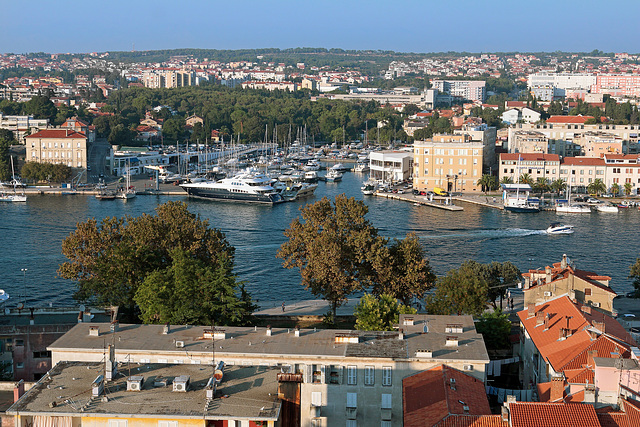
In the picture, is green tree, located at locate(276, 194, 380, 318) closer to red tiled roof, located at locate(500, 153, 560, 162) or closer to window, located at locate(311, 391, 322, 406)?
window, located at locate(311, 391, 322, 406)

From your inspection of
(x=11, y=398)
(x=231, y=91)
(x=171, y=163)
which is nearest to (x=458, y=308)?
(x=11, y=398)

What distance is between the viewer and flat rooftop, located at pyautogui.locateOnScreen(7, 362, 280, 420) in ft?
25.0

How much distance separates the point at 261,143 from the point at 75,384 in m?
52.5

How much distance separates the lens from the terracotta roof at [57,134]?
141ft

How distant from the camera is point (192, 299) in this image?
14117 mm

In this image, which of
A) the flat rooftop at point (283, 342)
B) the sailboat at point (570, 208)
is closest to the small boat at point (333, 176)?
the sailboat at point (570, 208)

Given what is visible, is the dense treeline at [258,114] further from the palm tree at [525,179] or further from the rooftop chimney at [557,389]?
the rooftop chimney at [557,389]

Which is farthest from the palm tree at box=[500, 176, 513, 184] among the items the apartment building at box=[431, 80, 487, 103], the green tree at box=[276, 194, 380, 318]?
the apartment building at box=[431, 80, 487, 103]

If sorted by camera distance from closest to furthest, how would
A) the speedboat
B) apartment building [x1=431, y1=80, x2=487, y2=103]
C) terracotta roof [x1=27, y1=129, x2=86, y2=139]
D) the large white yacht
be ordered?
1. the speedboat
2. the large white yacht
3. terracotta roof [x1=27, y1=129, x2=86, y2=139]
4. apartment building [x1=431, y1=80, x2=487, y2=103]

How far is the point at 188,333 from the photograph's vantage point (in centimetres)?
1151

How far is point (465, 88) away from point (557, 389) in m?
97.2

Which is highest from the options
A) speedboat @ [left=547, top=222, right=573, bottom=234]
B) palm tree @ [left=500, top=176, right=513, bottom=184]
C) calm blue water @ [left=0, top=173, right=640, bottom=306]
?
palm tree @ [left=500, top=176, right=513, bottom=184]

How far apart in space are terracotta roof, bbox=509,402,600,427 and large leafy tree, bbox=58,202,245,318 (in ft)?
25.4

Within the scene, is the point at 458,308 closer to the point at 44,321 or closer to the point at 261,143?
the point at 44,321
